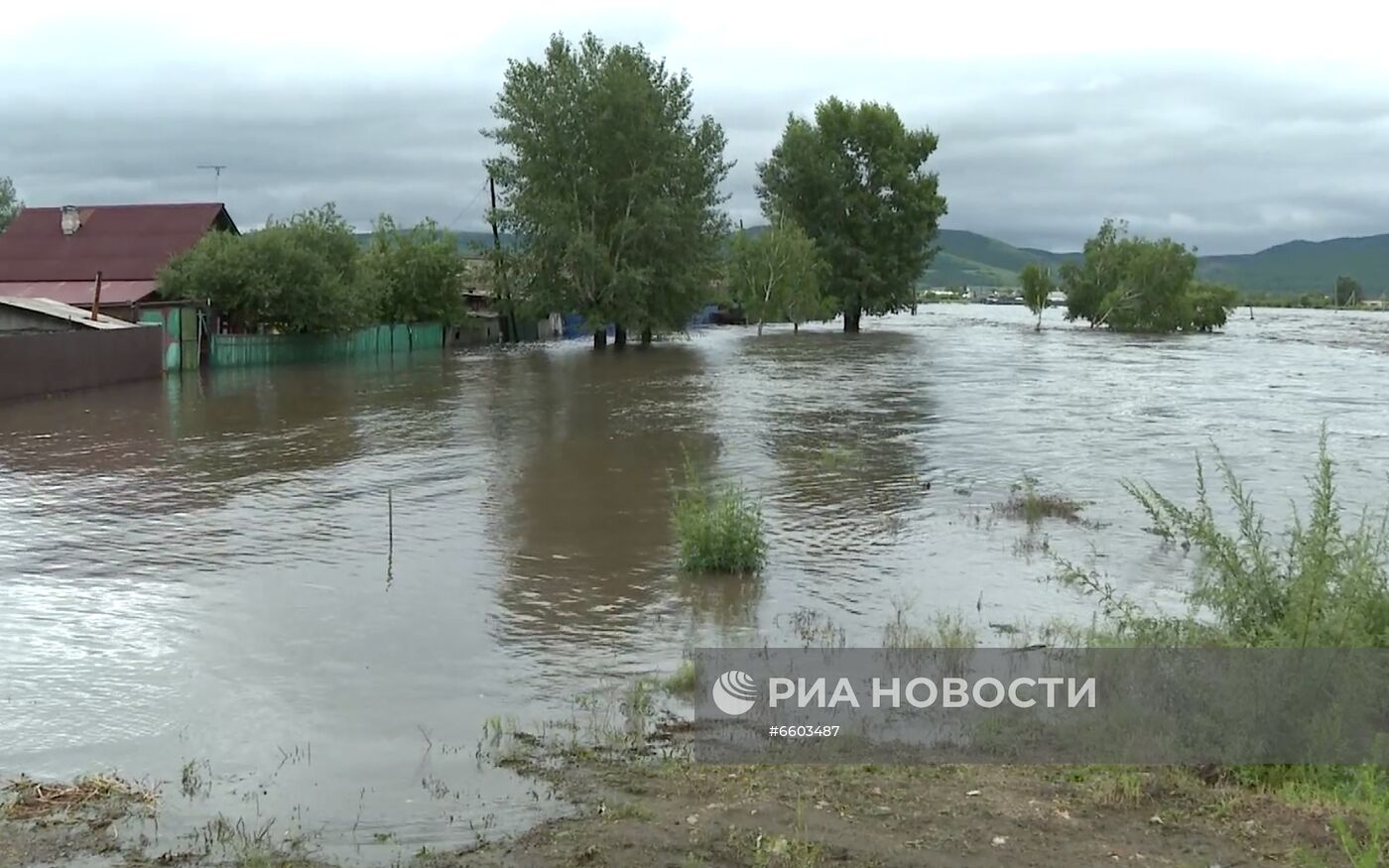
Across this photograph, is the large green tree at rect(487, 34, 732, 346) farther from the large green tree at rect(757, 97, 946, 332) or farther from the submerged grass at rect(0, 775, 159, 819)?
the submerged grass at rect(0, 775, 159, 819)

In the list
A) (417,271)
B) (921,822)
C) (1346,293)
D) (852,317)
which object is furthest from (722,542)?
(1346,293)

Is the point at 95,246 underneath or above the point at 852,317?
above

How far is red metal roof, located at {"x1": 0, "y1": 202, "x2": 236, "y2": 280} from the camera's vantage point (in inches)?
1699

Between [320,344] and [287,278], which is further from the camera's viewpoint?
[320,344]

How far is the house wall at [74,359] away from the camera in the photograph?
2755 centimetres

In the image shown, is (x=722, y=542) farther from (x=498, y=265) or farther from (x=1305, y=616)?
(x=498, y=265)

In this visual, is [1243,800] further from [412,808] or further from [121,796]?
[121,796]

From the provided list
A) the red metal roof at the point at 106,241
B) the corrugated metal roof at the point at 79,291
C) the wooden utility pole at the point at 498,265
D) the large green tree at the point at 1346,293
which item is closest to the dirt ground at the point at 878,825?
the corrugated metal roof at the point at 79,291

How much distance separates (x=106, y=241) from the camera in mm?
44969

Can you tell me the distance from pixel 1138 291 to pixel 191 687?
74.1m

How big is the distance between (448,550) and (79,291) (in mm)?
35308

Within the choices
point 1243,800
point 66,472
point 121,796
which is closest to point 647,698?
point 121,796

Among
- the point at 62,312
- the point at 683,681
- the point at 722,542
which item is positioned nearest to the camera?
the point at 683,681

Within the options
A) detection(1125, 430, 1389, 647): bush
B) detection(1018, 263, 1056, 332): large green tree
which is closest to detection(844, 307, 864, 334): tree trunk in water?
detection(1018, 263, 1056, 332): large green tree
